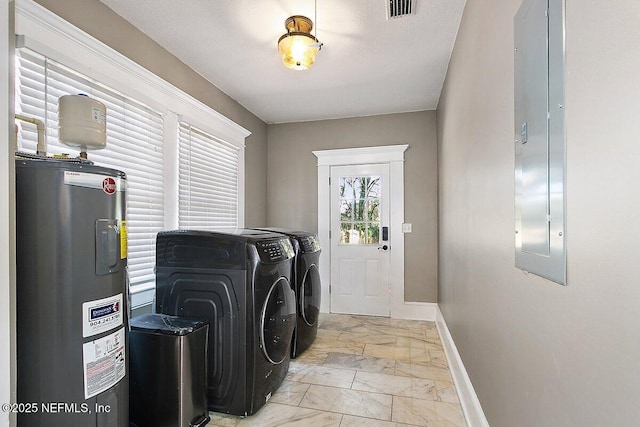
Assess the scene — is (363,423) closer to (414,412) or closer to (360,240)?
(414,412)

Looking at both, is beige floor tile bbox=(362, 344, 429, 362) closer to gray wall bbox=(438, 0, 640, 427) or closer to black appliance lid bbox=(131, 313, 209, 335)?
gray wall bbox=(438, 0, 640, 427)

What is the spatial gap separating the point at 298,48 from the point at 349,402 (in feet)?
7.83

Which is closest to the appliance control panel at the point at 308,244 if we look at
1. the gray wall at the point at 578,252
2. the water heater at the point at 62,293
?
the gray wall at the point at 578,252

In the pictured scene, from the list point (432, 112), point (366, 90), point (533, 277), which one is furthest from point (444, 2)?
point (432, 112)

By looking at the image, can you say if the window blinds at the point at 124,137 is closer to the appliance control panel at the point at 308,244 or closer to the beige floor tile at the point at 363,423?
the appliance control panel at the point at 308,244

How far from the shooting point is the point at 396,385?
2484mm

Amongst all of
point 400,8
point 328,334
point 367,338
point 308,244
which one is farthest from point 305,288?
point 400,8

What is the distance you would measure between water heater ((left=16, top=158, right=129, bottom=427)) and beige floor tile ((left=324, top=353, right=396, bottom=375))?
1845 millimetres

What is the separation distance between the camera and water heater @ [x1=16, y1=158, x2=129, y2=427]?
4.14 feet

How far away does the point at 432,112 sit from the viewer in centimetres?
423

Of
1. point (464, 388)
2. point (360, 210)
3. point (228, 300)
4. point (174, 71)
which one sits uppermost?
point (174, 71)

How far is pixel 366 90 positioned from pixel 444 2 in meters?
1.48

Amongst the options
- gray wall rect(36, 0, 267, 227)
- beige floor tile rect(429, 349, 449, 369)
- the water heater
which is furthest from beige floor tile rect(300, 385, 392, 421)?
gray wall rect(36, 0, 267, 227)

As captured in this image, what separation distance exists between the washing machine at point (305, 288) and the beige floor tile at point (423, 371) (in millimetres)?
848
